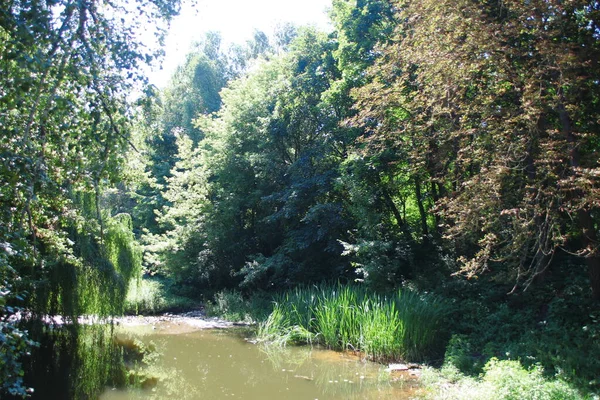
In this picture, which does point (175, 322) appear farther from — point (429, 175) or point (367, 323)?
point (429, 175)

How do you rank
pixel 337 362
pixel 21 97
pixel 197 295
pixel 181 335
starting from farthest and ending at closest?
pixel 197 295
pixel 181 335
pixel 337 362
pixel 21 97

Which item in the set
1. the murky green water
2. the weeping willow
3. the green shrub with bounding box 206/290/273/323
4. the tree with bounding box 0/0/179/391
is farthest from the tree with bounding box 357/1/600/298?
the green shrub with bounding box 206/290/273/323

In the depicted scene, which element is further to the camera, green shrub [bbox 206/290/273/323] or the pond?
green shrub [bbox 206/290/273/323]

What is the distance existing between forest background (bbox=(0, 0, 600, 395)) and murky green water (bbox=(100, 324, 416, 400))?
143cm

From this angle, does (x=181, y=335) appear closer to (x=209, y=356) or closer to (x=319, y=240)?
(x=209, y=356)

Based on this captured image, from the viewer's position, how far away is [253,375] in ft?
27.3

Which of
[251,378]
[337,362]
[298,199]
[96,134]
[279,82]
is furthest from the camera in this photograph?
[279,82]

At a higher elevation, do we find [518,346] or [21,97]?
[21,97]

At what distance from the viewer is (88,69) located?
159 inches

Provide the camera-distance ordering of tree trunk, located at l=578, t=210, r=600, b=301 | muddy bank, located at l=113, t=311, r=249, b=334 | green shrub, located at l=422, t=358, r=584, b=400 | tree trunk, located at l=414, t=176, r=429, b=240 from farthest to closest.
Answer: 1. muddy bank, located at l=113, t=311, r=249, b=334
2. tree trunk, located at l=414, t=176, r=429, b=240
3. tree trunk, located at l=578, t=210, r=600, b=301
4. green shrub, located at l=422, t=358, r=584, b=400

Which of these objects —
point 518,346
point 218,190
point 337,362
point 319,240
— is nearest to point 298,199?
point 319,240

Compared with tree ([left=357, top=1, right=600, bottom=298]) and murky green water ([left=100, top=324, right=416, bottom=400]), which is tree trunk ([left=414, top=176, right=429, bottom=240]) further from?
murky green water ([left=100, top=324, right=416, bottom=400])

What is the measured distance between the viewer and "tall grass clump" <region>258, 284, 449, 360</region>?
28.3 feet

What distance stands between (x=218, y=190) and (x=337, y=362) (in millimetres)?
9809
